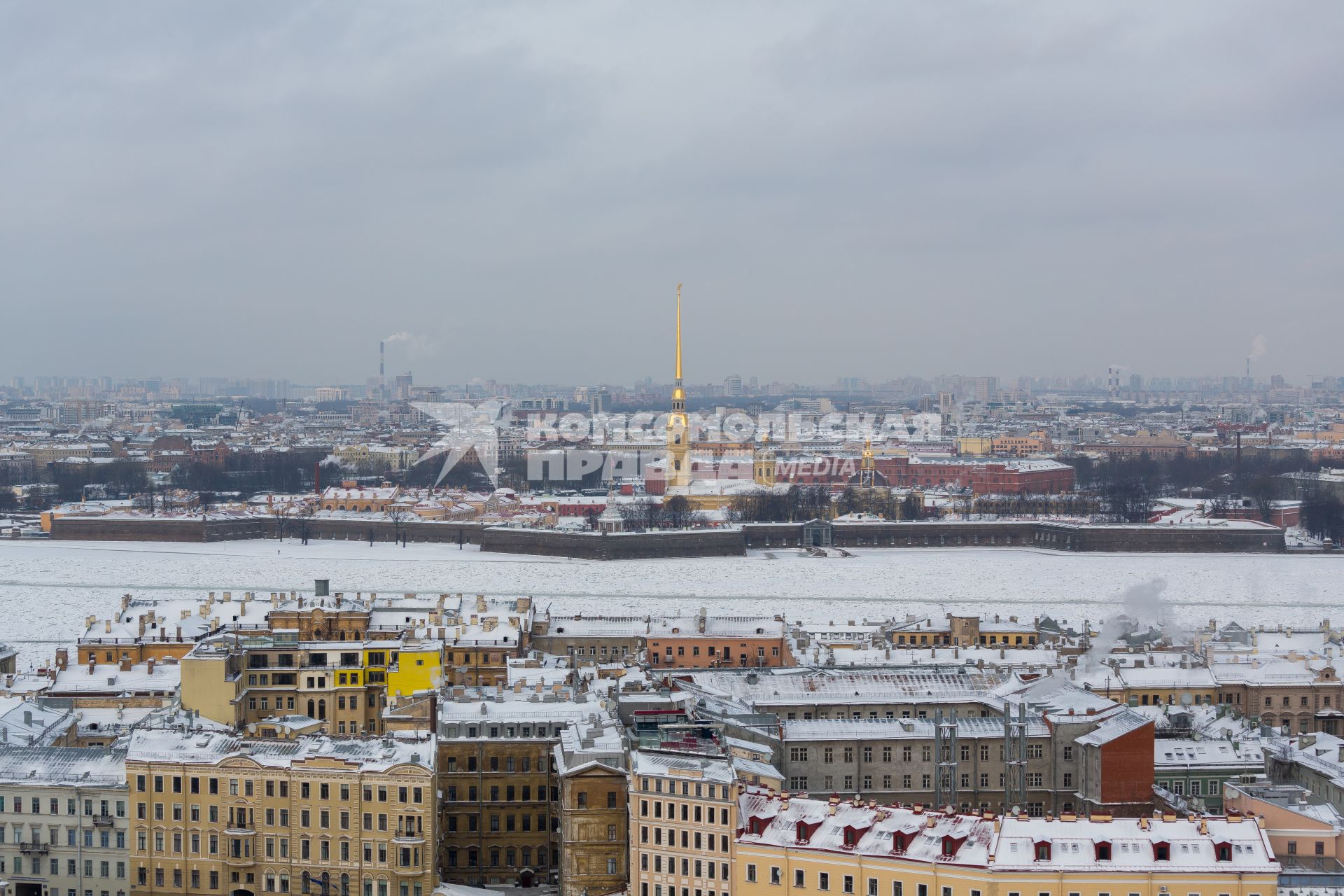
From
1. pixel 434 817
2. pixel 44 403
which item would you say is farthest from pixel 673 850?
pixel 44 403

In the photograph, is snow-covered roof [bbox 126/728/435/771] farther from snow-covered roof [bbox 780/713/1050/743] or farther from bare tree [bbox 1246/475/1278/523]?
bare tree [bbox 1246/475/1278/523]

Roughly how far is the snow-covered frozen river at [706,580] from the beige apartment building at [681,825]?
43.3ft

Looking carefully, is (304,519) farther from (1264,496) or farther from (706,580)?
(1264,496)

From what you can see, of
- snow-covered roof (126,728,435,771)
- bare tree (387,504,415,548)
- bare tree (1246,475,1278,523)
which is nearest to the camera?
snow-covered roof (126,728,435,771)

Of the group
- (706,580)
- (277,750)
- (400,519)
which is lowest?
(706,580)

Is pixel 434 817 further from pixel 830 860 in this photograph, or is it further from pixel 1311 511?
pixel 1311 511

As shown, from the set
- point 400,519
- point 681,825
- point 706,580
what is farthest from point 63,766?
point 400,519

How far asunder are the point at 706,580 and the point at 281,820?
23922 mm

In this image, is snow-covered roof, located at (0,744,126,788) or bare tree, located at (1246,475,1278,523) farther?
bare tree, located at (1246,475,1278,523)

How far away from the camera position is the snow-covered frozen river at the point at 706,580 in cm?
3084

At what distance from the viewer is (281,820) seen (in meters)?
14.0

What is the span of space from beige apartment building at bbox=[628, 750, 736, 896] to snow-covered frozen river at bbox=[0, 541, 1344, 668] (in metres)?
13.2

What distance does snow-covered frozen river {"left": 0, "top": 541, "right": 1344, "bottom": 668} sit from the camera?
3084cm

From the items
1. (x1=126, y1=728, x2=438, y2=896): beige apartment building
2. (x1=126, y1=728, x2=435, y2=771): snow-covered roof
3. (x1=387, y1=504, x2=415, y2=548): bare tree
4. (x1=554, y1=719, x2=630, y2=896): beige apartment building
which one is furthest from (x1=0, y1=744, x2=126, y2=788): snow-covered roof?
(x1=387, y1=504, x2=415, y2=548): bare tree
